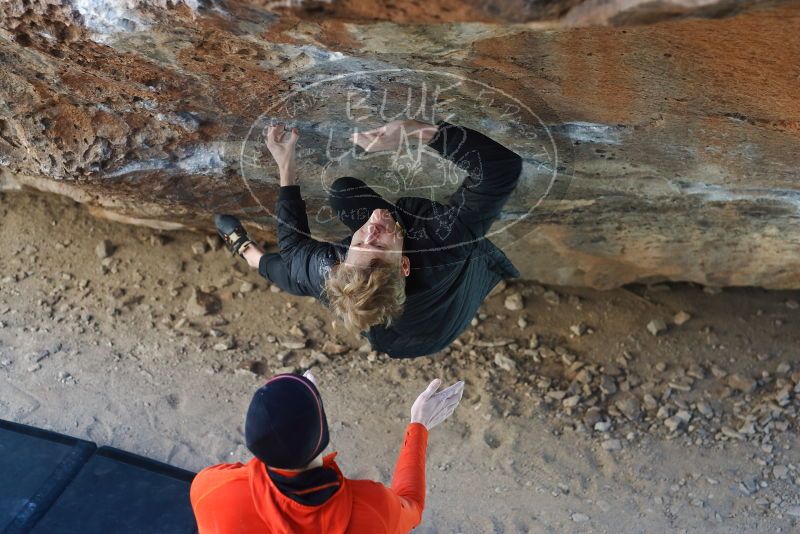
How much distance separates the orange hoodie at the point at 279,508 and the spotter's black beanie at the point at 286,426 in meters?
0.12

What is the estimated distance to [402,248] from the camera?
2.38 m

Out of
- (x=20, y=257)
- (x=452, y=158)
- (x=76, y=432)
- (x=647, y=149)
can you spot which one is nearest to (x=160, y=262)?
(x=20, y=257)

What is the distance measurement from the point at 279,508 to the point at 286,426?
24 centimetres

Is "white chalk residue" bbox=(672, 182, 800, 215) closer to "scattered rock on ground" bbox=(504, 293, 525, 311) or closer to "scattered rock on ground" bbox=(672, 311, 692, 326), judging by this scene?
"scattered rock on ground" bbox=(672, 311, 692, 326)

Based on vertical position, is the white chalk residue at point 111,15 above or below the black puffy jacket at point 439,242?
above

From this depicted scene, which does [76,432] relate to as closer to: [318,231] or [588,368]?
[318,231]

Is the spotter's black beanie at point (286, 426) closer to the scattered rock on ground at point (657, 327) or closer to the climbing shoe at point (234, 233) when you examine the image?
the climbing shoe at point (234, 233)

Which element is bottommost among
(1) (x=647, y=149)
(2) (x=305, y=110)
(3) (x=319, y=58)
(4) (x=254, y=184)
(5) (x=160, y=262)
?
(5) (x=160, y=262)

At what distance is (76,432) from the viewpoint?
3.76 metres

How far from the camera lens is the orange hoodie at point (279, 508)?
6.89ft

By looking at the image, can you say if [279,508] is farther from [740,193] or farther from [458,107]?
[740,193]

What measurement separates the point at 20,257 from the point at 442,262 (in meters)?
3.02

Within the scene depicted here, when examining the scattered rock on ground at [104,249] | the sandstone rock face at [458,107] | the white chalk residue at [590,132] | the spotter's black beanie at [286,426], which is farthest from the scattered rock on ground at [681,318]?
the scattered rock on ground at [104,249]

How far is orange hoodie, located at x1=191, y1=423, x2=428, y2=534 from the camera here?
2.10 meters
